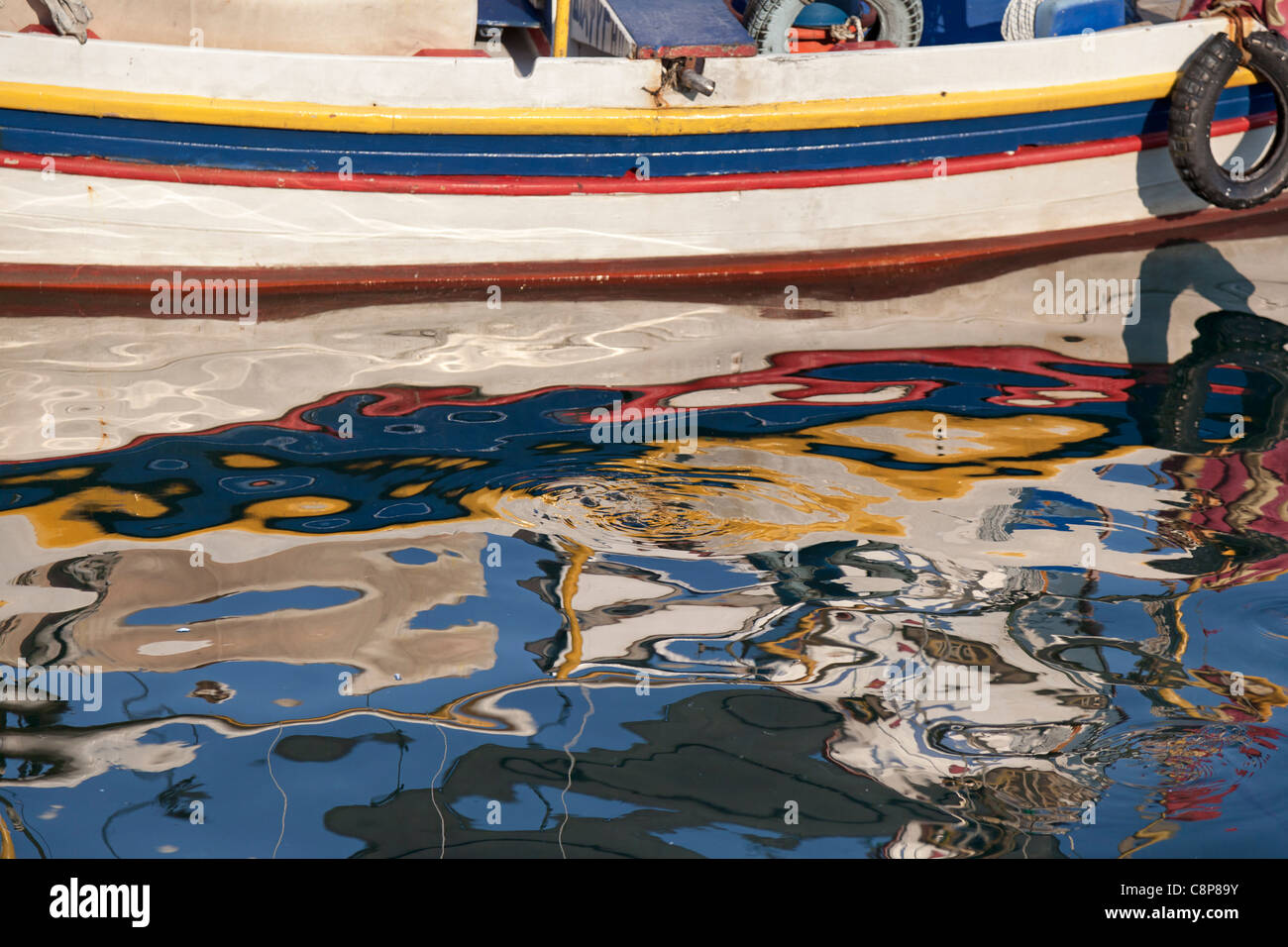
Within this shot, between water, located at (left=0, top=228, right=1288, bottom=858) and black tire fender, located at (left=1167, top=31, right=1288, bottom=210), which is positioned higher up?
black tire fender, located at (left=1167, top=31, right=1288, bottom=210)

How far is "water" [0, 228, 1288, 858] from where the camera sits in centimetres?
300

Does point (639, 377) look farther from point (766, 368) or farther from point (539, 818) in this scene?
point (539, 818)

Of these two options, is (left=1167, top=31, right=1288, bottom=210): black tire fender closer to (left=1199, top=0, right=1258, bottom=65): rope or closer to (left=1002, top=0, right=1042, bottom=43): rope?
(left=1199, top=0, right=1258, bottom=65): rope

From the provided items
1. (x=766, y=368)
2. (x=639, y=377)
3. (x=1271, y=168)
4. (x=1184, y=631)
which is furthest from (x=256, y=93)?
(x=1271, y=168)

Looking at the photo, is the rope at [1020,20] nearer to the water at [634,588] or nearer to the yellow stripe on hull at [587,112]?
the yellow stripe on hull at [587,112]

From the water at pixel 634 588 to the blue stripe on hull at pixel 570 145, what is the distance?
0.75 m

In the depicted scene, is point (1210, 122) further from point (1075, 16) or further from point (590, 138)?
point (590, 138)

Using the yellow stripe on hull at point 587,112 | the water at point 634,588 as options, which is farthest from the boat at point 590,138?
the water at point 634,588

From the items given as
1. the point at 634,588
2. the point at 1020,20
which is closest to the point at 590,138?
the point at 1020,20

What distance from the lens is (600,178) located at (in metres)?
6.54

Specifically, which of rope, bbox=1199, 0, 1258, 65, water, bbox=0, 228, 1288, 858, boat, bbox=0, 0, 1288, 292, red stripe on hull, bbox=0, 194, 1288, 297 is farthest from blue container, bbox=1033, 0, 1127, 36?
water, bbox=0, 228, 1288, 858

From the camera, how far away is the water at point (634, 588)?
300 centimetres

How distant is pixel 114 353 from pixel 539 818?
354 cm

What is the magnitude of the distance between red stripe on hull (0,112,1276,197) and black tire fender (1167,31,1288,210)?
237 millimetres
